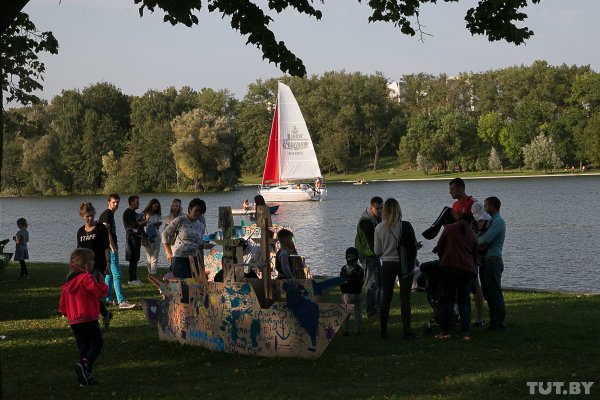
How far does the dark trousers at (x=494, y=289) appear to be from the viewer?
11.1 meters

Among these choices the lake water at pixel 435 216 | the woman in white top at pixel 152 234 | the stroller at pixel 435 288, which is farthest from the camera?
the lake water at pixel 435 216

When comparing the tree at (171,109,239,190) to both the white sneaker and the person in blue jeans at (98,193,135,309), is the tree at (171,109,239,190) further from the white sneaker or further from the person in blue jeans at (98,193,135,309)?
the white sneaker

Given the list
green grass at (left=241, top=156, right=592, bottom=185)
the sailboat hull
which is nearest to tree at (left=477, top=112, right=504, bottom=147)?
green grass at (left=241, top=156, right=592, bottom=185)

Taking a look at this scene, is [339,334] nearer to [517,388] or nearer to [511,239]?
[517,388]

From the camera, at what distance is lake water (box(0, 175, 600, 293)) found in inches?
1033

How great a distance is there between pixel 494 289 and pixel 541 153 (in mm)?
103602

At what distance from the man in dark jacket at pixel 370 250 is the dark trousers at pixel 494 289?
5.12ft

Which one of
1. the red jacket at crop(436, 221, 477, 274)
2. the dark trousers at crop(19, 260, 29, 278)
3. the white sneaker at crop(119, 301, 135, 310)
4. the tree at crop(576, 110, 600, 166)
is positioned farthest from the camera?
the tree at crop(576, 110, 600, 166)

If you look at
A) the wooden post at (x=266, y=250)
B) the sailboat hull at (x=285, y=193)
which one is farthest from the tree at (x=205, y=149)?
the wooden post at (x=266, y=250)

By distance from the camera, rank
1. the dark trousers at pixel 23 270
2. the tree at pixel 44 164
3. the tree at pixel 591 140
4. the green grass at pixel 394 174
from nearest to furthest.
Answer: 1. the dark trousers at pixel 23 270
2. the tree at pixel 44 164
3. the tree at pixel 591 140
4. the green grass at pixel 394 174

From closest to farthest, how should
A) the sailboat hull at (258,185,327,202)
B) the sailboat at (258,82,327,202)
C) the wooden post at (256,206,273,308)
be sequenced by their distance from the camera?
the wooden post at (256,206,273,308) < the sailboat at (258,82,327,202) < the sailboat hull at (258,185,327,202)

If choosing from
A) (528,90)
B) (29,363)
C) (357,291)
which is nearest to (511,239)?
(357,291)

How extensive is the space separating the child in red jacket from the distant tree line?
3262 inches

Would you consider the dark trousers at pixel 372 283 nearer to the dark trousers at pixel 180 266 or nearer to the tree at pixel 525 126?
the dark trousers at pixel 180 266
